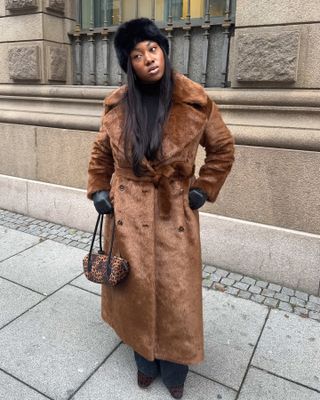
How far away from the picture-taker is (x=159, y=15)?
4602 mm

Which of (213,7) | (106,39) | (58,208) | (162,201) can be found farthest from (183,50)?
(162,201)

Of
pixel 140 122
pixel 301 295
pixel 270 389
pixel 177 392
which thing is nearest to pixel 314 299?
pixel 301 295

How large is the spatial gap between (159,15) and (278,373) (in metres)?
4.07

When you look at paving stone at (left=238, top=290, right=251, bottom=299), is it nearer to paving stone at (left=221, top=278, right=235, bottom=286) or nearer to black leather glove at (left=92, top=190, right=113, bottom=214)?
paving stone at (left=221, top=278, right=235, bottom=286)

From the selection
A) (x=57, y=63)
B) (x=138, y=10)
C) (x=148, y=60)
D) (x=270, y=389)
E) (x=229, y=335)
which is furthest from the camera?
(x=57, y=63)

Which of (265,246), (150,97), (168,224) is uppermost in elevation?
(150,97)

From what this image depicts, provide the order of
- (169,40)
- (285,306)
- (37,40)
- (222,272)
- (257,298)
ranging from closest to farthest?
(285,306)
(257,298)
(222,272)
(169,40)
(37,40)

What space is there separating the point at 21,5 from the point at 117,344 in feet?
14.3

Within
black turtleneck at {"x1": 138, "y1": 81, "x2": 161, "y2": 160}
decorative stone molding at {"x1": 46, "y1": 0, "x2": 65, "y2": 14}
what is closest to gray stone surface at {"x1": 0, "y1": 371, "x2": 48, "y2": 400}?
black turtleneck at {"x1": 138, "y1": 81, "x2": 161, "y2": 160}

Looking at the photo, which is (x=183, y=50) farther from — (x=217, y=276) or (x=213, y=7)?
(x=217, y=276)

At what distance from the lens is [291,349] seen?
2.78 m

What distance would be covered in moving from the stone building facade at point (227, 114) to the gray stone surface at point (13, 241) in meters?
0.55

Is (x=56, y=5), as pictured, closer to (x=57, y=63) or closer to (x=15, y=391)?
(x=57, y=63)

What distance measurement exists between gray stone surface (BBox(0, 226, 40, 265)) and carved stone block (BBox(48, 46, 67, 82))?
6.79 feet
